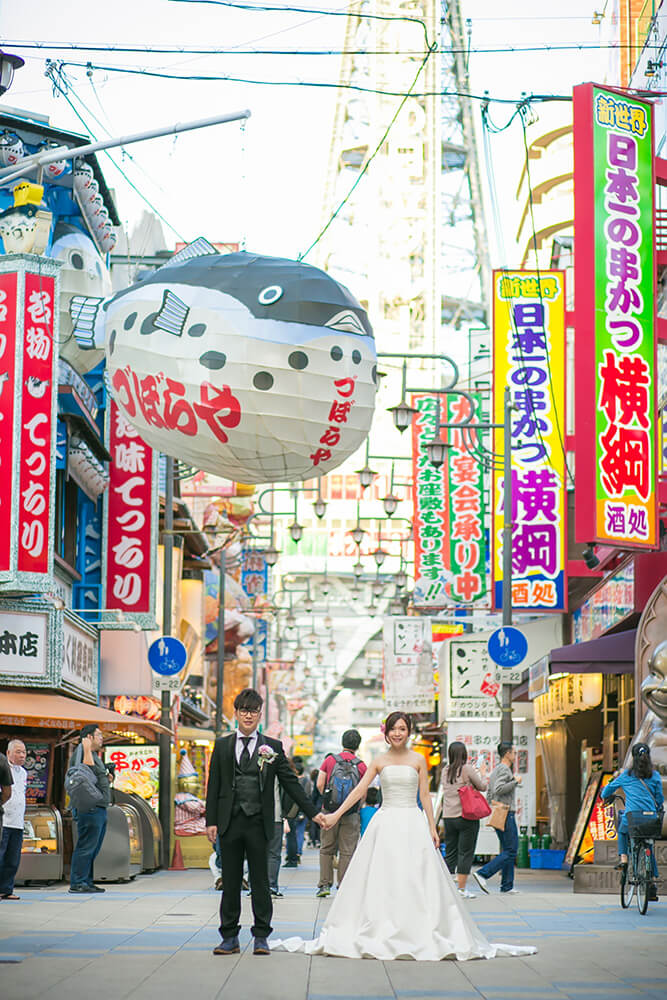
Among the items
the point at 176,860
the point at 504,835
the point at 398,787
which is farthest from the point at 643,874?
the point at 176,860

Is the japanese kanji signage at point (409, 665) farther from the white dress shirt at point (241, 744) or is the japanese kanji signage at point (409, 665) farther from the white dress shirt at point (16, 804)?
the white dress shirt at point (241, 744)

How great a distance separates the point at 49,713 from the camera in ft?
63.5

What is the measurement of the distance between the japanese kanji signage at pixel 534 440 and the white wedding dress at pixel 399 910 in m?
15.5

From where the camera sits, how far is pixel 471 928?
1094 cm

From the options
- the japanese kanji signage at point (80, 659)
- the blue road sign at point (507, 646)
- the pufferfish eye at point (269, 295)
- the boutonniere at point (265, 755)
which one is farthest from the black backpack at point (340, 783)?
the pufferfish eye at point (269, 295)

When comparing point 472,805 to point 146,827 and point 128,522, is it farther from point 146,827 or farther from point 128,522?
point 128,522

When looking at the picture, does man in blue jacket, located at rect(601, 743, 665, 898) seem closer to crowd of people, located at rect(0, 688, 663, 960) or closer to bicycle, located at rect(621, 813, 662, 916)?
bicycle, located at rect(621, 813, 662, 916)

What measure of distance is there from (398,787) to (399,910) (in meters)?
0.96

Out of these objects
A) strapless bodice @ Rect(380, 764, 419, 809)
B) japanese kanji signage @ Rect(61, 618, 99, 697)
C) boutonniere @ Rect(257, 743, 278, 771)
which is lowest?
strapless bodice @ Rect(380, 764, 419, 809)

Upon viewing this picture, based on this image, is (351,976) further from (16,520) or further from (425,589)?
(425,589)

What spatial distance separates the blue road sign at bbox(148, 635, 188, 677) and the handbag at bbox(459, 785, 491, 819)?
309 inches

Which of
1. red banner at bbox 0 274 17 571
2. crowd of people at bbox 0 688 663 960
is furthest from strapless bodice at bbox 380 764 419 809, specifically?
red banner at bbox 0 274 17 571

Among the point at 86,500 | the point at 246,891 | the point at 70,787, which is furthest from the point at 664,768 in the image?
the point at 86,500

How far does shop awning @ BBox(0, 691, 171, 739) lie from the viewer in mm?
18922
